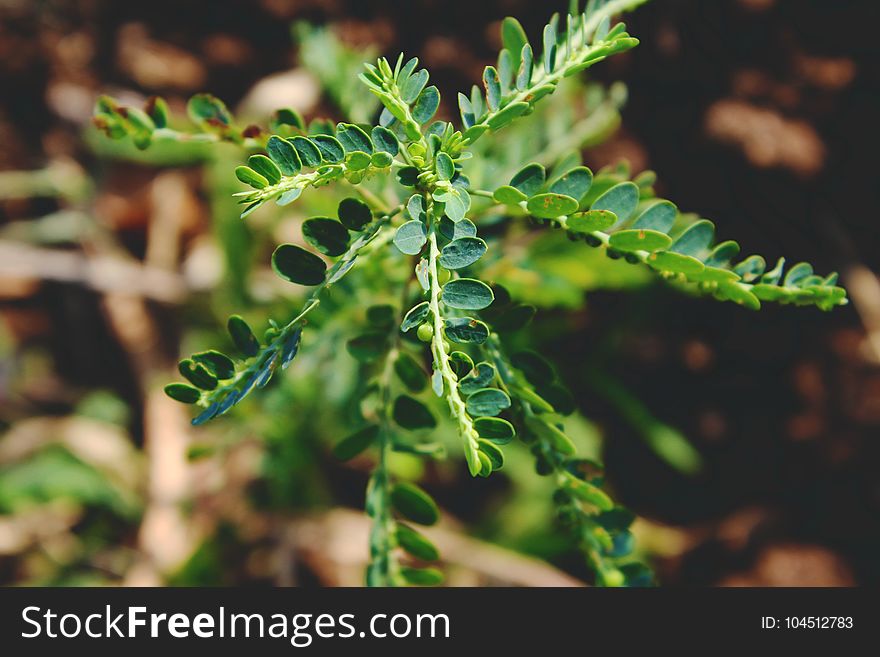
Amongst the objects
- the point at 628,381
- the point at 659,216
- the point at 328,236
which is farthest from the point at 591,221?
the point at 628,381

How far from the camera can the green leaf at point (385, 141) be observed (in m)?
0.98

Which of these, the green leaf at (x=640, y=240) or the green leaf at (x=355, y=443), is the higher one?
the green leaf at (x=640, y=240)

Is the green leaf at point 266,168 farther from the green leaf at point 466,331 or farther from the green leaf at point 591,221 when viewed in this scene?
the green leaf at point 591,221

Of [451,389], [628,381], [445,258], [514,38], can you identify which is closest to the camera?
[451,389]

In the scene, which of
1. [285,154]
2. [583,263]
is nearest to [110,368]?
[583,263]

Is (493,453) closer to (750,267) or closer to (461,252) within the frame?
(461,252)

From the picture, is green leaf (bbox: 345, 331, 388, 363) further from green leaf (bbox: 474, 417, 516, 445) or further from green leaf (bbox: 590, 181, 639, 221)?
green leaf (bbox: 590, 181, 639, 221)

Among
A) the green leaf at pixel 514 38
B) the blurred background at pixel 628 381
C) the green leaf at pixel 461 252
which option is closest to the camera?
the green leaf at pixel 461 252

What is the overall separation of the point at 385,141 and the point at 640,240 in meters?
0.41

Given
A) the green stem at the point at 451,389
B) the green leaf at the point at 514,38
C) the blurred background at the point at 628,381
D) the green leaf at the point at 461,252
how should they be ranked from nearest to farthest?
the green stem at the point at 451,389
the green leaf at the point at 461,252
the green leaf at the point at 514,38
the blurred background at the point at 628,381

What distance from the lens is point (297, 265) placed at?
Result: 1054 mm

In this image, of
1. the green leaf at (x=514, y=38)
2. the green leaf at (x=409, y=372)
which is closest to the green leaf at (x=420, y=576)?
the green leaf at (x=409, y=372)

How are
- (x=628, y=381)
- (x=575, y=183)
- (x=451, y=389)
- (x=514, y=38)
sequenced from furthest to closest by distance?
1. (x=628, y=381)
2. (x=514, y=38)
3. (x=575, y=183)
4. (x=451, y=389)

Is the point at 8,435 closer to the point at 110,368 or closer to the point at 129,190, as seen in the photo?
the point at 110,368
